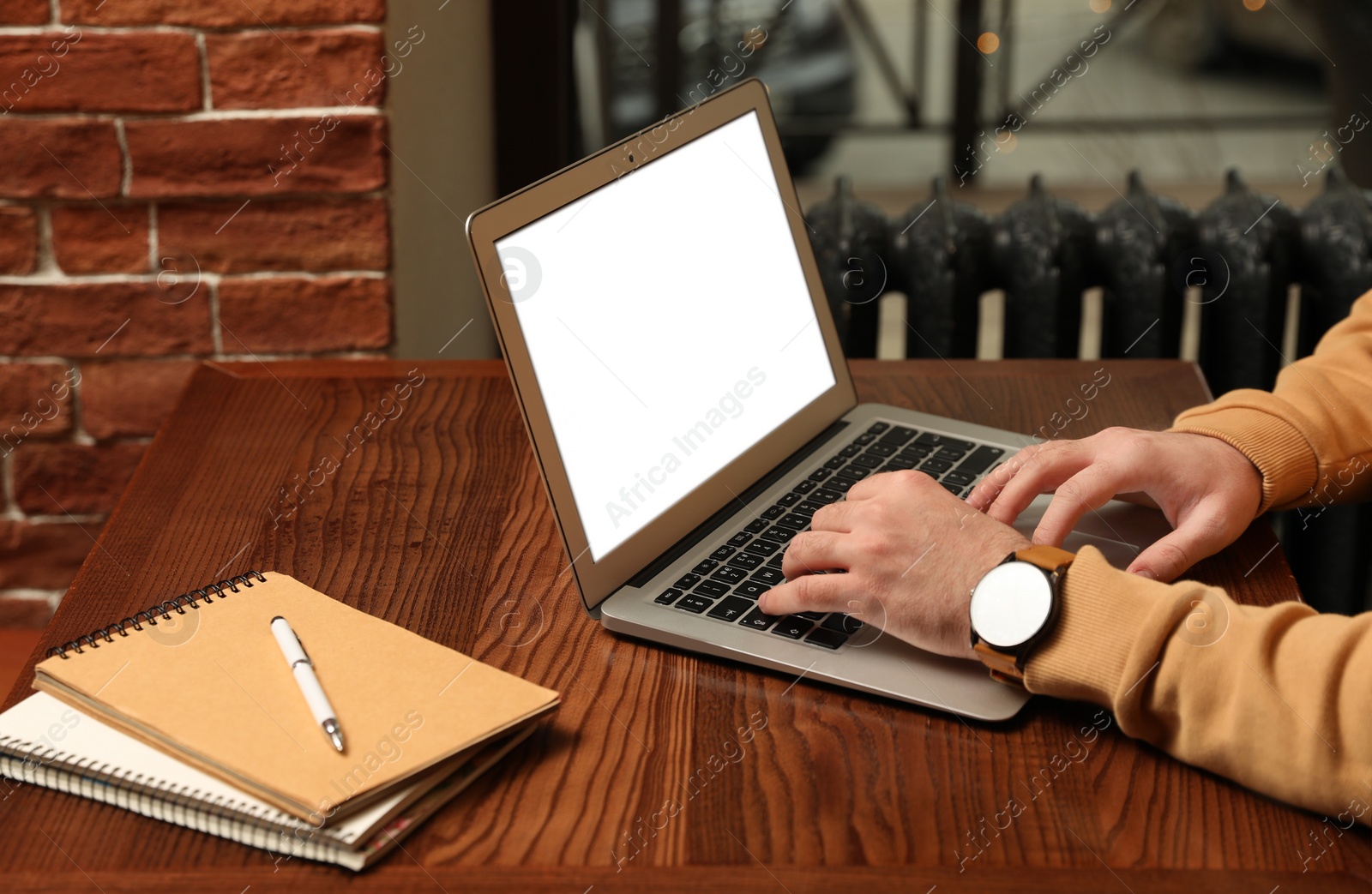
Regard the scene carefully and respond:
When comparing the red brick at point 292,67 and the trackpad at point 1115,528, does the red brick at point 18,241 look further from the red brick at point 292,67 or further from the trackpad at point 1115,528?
the trackpad at point 1115,528

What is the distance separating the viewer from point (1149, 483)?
814 millimetres

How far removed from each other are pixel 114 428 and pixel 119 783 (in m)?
0.79

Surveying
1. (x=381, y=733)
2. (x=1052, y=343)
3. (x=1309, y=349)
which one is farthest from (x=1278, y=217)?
(x=381, y=733)

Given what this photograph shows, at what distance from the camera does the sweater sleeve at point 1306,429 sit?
0.85 m

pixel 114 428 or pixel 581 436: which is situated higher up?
pixel 581 436

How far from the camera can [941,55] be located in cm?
347

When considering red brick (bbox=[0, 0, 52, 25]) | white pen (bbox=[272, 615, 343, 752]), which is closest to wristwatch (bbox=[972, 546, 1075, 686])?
white pen (bbox=[272, 615, 343, 752])

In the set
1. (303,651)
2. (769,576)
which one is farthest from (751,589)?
(303,651)

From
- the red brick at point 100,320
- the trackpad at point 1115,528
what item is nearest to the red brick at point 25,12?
the red brick at point 100,320

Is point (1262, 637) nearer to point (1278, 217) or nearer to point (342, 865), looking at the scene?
point (342, 865)

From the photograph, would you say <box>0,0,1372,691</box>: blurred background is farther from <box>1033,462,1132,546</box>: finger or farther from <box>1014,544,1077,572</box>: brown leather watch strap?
<box>1014,544,1077,572</box>: brown leather watch strap

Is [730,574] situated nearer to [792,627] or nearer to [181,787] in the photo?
[792,627]

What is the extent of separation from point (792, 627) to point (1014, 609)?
129 mm

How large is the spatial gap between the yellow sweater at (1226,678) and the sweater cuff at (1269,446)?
20cm
